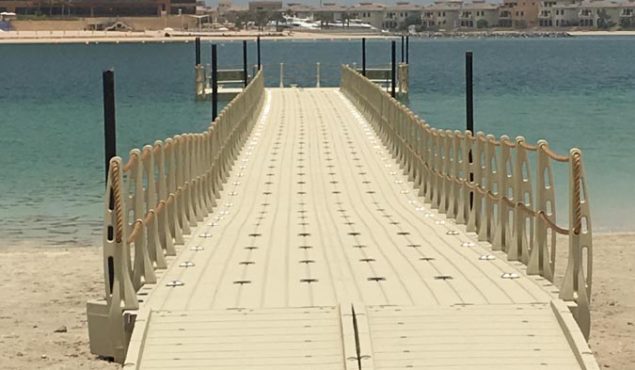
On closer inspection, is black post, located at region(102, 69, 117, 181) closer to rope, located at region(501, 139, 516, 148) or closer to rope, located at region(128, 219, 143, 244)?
rope, located at region(128, 219, 143, 244)

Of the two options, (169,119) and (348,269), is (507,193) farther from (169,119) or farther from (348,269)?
(169,119)

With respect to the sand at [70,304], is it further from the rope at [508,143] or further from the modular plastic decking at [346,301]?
the rope at [508,143]

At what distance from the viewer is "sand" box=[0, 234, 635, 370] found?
42.3 ft

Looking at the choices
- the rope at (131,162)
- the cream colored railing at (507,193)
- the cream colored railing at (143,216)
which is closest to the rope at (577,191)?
the cream colored railing at (507,193)

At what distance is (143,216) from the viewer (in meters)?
12.1

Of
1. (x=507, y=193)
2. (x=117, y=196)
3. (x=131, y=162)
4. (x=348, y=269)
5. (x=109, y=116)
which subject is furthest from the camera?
(x=109, y=116)

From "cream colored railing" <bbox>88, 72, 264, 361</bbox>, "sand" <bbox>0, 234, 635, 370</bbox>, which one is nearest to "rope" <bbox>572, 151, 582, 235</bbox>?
"sand" <bbox>0, 234, 635, 370</bbox>

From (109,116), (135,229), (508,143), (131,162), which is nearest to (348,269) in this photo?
(508,143)

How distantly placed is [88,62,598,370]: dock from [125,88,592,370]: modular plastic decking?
0.05 feet

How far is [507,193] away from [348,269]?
6.96ft

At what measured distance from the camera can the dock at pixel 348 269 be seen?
973cm

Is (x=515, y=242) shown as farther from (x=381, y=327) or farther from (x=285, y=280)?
(x=381, y=327)

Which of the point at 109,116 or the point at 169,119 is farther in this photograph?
the point at 169,119

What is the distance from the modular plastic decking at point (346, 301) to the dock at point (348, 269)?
0.05 feet
